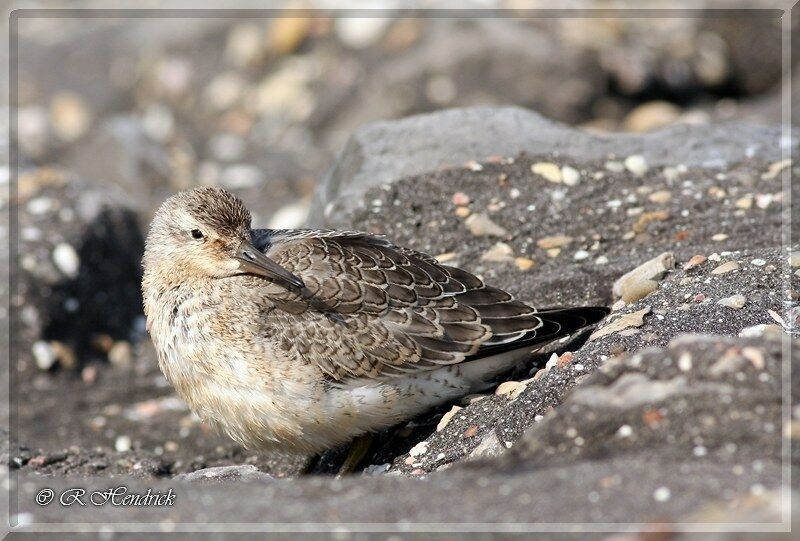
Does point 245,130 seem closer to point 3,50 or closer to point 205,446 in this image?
point 3,50

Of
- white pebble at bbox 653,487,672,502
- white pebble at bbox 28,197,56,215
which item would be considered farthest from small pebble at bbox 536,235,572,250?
white pebble at bbox 28,197,56,215

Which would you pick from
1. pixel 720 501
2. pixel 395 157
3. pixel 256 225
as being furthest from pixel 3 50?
pixel 720 501

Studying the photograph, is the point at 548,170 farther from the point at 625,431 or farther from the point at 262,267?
the point at 625,431

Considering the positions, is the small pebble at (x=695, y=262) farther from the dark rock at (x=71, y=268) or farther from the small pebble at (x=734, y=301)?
the dark rock at (x=71, y=268)

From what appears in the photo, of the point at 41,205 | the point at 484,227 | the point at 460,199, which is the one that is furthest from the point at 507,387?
the point at 41,205

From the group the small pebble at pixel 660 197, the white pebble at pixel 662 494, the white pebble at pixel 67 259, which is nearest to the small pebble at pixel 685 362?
the white pebble at pixel 662 494
